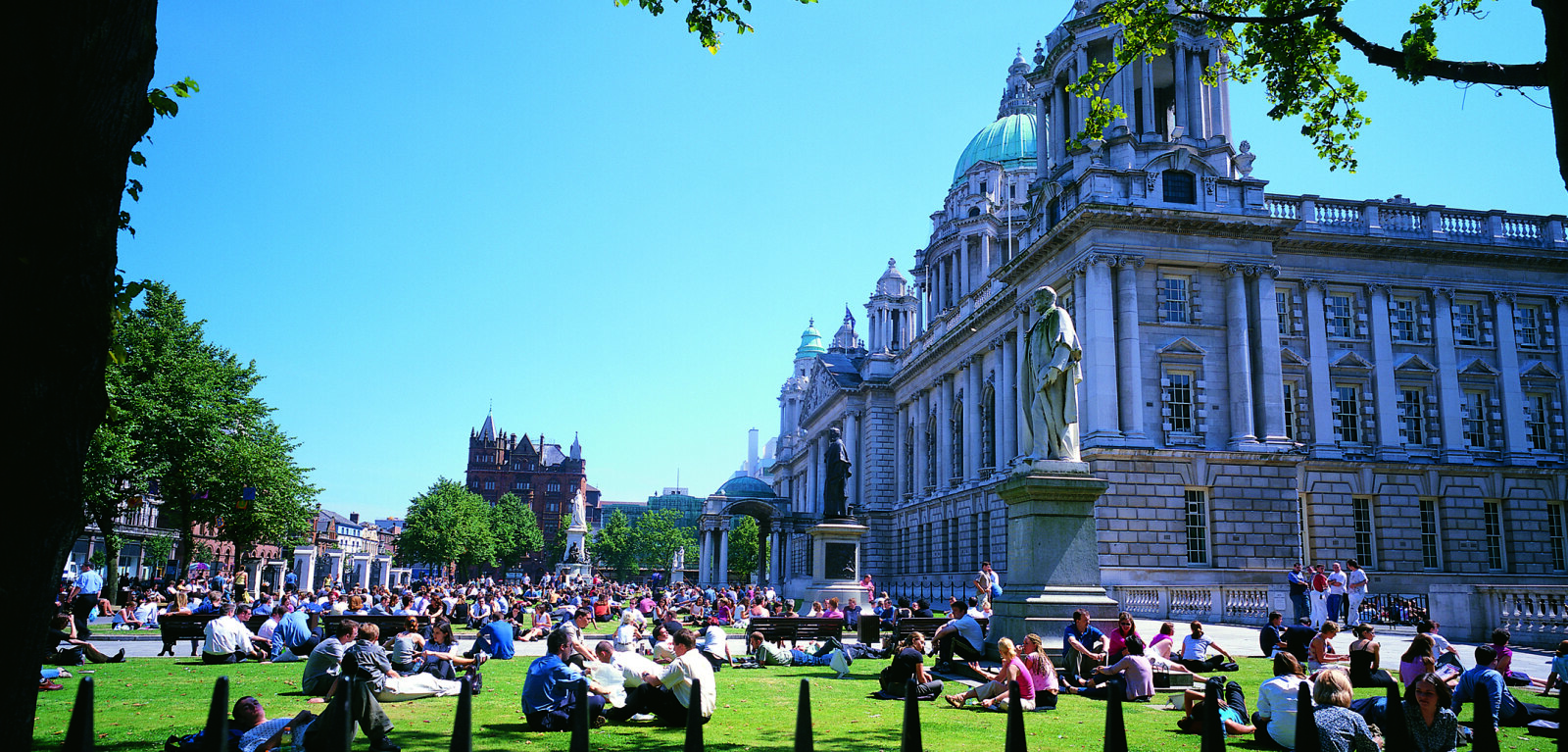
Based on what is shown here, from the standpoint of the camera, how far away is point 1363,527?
34875 millimetres

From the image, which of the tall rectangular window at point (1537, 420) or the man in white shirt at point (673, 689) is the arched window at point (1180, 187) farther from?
the man in white shirt at point (673, 689)

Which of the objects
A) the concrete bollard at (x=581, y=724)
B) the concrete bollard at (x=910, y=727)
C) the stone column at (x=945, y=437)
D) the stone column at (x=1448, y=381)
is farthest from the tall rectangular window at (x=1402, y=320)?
the concrete bollard at (x=581, y=724)

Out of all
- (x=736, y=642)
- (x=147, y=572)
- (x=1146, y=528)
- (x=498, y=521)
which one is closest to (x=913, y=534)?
(x=1146, y=528)

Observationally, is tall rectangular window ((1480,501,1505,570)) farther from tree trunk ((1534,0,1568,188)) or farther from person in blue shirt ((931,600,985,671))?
tree trunk ((1534,0,1568,188))

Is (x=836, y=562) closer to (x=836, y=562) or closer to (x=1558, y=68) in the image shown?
(x=836, y=562)

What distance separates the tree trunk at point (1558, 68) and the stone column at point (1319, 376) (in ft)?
108

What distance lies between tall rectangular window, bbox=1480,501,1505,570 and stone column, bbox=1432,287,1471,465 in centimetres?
196

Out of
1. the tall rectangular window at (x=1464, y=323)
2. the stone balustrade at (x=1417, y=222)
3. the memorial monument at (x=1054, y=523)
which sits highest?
the stone balustrade at (x=1417, y=222)

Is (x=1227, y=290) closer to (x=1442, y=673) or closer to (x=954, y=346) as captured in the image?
(x=954, y=346)

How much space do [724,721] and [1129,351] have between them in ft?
87.6

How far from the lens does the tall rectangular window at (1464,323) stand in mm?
37188

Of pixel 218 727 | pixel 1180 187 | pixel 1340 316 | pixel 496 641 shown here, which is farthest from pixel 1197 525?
pixel 218 727

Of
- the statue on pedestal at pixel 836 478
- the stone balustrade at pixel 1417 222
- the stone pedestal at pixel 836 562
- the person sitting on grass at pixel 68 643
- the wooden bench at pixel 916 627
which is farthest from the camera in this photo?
the stone balustrade at pixel 1417 222

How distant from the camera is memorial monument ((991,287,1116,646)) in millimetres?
13805
